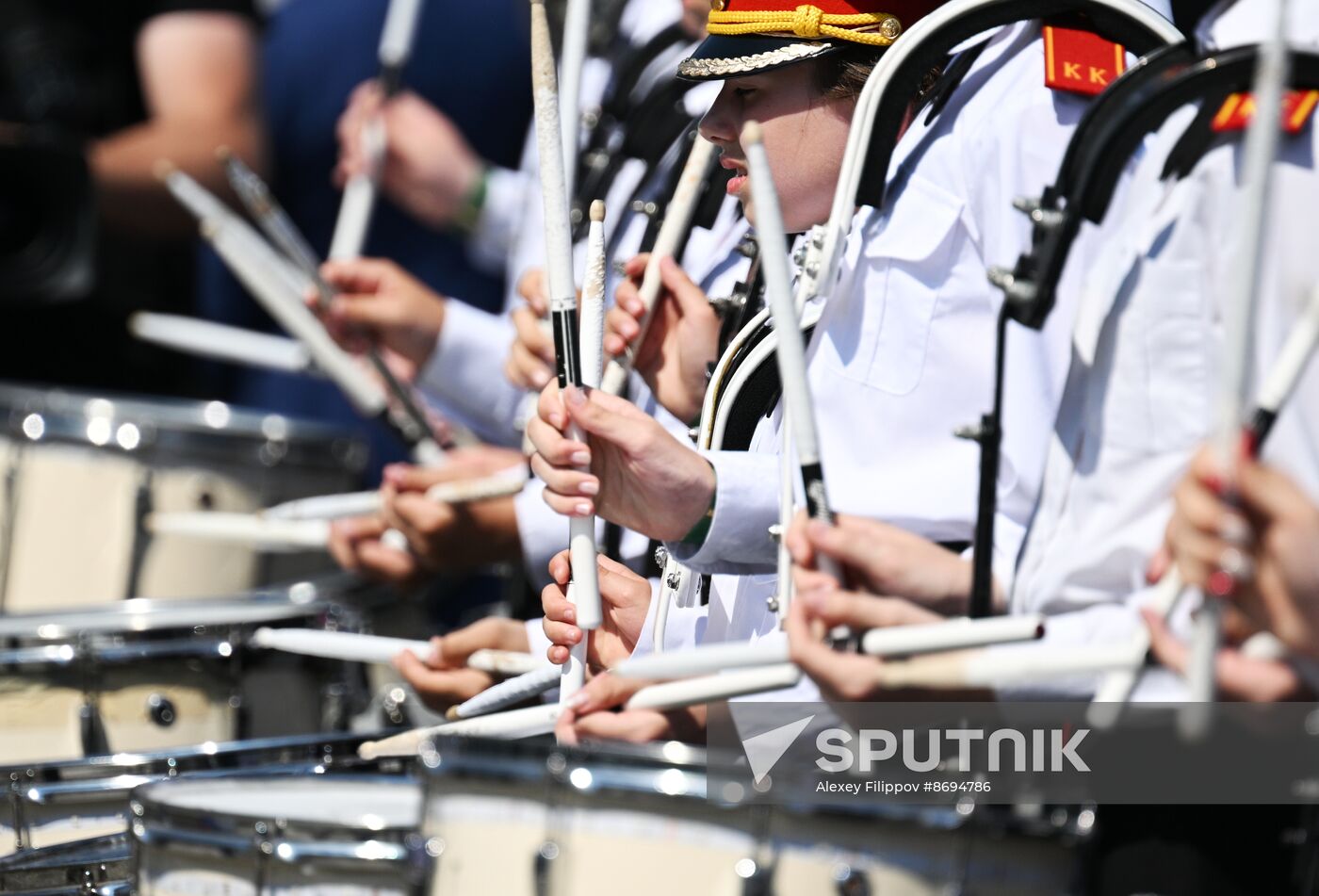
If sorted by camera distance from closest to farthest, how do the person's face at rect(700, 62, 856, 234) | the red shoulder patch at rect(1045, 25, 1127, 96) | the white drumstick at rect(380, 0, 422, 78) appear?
the red shoulder patch at rect(1045, 25, 1127, 96) < the person's face at rect(700, 62, 856, 234) < the white drumstick at rect(380, 0, 422, 78)

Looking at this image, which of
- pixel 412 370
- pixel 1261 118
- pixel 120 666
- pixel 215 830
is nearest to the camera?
pixel 1261 118

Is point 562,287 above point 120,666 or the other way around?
above

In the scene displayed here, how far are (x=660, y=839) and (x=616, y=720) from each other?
0.40 metres

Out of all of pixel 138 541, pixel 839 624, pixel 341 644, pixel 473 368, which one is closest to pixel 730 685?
pixel 839 624

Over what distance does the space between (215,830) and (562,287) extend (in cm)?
69

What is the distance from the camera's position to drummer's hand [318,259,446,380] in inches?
147

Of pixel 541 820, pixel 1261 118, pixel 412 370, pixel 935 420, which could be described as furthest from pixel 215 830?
pixel 412 370

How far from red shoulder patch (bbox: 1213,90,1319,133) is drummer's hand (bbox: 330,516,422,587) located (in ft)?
6.56

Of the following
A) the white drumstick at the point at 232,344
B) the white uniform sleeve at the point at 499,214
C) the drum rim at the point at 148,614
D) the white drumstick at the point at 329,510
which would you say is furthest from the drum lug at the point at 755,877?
the white uniform sleeve at the point at 499,214

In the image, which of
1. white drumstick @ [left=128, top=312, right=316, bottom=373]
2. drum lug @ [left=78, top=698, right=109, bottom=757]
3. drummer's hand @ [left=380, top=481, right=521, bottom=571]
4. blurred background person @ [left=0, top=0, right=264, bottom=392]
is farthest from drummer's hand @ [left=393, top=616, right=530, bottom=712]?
blurred background person @ [left=0, top=0, right=264, bottom=392]

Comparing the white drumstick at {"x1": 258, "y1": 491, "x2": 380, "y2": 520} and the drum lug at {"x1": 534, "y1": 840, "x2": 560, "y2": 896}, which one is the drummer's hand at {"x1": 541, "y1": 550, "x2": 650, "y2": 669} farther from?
the white drumstick at {"x1": 258, "y1": 491, "x2": 380, "y2": 520}

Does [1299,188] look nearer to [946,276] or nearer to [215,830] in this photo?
[946,276]

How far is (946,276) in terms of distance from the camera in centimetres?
214

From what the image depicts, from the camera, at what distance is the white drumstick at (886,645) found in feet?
5.46
